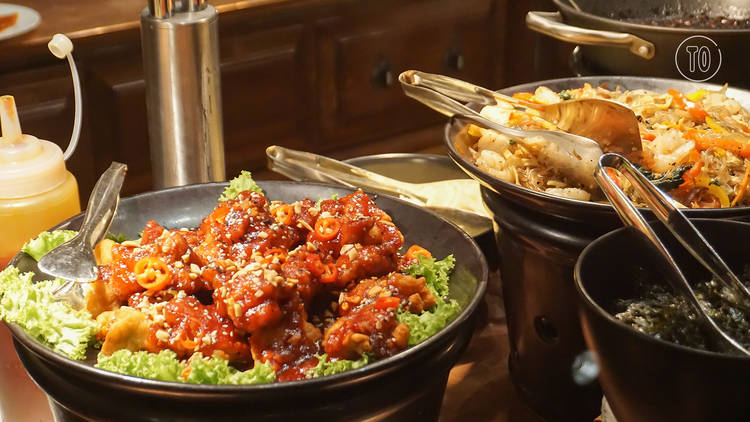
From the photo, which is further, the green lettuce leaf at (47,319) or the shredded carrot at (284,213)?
the shredded carrot at (284,213)

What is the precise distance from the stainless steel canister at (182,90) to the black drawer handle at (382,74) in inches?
81.3

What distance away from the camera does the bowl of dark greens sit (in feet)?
2.15

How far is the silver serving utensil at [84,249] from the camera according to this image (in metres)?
0.99

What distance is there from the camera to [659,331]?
0.77m

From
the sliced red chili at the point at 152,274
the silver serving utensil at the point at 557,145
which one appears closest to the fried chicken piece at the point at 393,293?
the sliced red chili at the point at 152,274

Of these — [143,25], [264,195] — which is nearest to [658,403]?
[264,195]

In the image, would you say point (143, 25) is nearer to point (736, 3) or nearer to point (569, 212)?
point (569, 212)

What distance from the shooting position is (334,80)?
A: 323cm

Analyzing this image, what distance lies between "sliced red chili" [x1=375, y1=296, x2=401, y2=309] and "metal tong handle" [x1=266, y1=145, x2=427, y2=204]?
17.3 inches

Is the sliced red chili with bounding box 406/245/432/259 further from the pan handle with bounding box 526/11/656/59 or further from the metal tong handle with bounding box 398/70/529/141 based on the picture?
the pan handle with bounding box 526/11/656/59

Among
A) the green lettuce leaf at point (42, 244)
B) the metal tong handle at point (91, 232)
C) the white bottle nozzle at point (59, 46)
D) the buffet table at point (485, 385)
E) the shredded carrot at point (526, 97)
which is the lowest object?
the buffet table at point (485, 385)

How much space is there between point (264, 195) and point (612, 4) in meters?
1.32

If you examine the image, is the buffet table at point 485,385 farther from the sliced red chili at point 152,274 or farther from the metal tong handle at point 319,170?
the sliced red chili at point 152,274

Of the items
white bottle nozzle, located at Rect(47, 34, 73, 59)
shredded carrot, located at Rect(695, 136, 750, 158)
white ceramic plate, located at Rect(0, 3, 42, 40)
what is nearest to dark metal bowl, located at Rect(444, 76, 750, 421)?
shredded carrot, located at Rect(695, 136, 750, 158)
